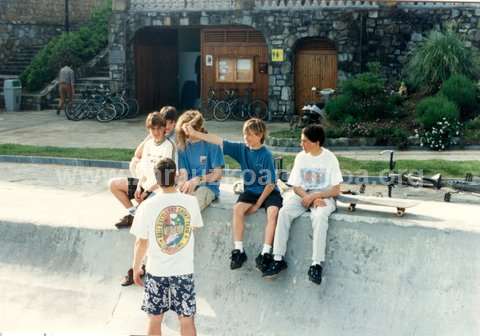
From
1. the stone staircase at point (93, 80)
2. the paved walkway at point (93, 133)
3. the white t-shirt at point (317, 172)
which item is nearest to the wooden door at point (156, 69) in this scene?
the stone staircase at point (93, 80)

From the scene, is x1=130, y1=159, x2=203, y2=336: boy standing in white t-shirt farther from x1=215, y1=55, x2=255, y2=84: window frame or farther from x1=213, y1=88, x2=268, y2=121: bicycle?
x1=215, y1=55, x2=255, y2=84: window frame

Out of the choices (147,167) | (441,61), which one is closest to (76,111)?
(441,61)

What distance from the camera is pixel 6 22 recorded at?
30.6 m

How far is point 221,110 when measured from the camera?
24.7 m

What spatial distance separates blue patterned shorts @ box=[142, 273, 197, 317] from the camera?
5879 mm

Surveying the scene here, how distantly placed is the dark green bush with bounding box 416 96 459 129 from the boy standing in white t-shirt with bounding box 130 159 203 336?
13.3 meters

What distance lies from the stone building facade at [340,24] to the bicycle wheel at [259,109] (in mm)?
519

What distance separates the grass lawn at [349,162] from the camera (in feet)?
46.7

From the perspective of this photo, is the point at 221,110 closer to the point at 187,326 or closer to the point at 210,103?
the point at 210,103

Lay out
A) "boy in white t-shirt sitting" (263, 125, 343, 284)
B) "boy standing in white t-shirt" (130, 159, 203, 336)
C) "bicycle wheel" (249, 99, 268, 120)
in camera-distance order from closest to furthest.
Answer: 1. "boy standing in white t-shirt" (130, 159, 203, 336)
2. "boy in white t-shirt sitting" (263, 125, 343, 284)
3. "bicycle wheel" (249, 99, 268, 120)

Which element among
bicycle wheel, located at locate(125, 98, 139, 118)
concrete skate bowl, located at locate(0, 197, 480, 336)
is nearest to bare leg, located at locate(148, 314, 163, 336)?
concrete skate bowl, located at locate(0, 197, 480, 336)

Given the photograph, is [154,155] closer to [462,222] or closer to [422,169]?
[462,222]

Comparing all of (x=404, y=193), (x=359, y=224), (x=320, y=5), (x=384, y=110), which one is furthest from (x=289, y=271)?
(x=320, y=5)

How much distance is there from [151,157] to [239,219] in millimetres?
1276
